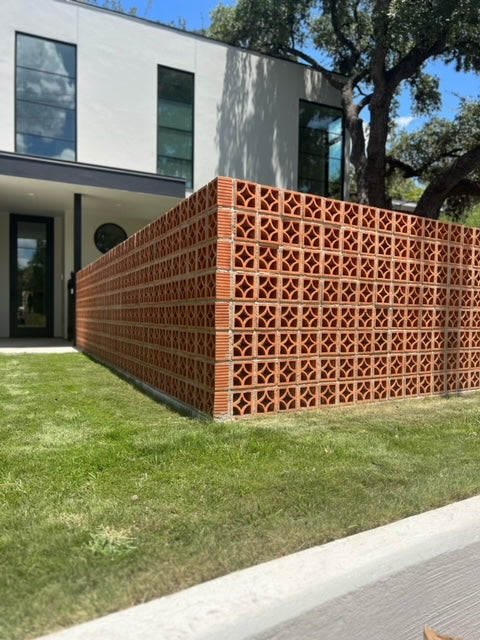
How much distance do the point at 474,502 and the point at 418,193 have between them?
40.9 meters

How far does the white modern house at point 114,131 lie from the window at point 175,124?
3 centimetres

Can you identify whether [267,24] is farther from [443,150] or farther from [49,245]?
[49,245]

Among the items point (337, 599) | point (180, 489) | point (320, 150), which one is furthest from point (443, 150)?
point (337, 599)

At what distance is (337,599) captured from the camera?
8.29ft

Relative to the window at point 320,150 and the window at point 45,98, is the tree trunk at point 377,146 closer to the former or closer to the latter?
the window at point 320,150

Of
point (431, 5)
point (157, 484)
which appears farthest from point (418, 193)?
point (157, 484)

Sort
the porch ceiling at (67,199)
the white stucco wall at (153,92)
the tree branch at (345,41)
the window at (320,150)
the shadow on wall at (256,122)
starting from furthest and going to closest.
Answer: the window at (320,150) < the tree branch at (345,41) < the shadow on wall at (256,122) < the white stucco wall at (153,92) < the porch ceiling at (67,199)

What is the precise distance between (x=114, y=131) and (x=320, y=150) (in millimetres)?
7182

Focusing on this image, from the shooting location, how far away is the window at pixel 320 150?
59.1ft

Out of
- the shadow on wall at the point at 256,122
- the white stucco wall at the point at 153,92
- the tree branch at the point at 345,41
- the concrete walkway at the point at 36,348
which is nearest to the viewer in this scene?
the concrete walkway at the point at 36,348

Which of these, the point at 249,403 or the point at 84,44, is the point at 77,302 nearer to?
the point at 84,44

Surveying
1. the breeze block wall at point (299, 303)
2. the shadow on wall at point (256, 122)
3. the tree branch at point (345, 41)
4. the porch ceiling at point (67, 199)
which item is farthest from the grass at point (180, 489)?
the tree branch at point (345, 41)

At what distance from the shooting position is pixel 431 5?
44.2 ft

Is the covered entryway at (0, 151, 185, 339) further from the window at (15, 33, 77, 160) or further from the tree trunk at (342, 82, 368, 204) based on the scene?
the tree trunk at (342, 82, 368, 204)
